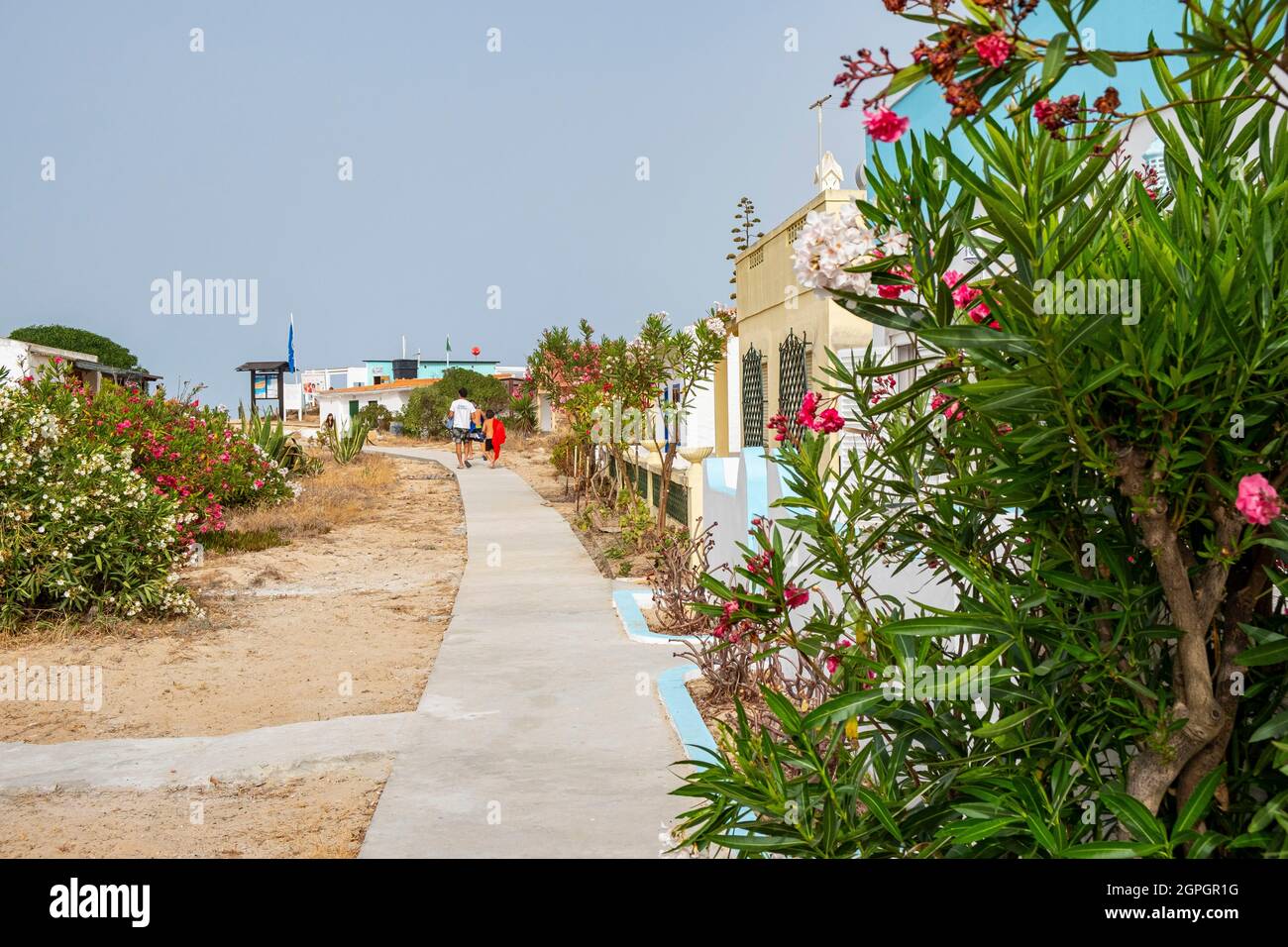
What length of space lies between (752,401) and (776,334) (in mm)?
2374

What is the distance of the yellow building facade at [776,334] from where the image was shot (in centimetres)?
1249

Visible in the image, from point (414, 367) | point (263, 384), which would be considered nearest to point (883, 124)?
point (263, 384)

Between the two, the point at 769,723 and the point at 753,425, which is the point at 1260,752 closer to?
the point at 769,723

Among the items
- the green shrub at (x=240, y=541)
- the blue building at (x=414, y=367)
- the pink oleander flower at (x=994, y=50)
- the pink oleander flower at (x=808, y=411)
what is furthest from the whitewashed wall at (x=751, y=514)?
the blue building at (x=414, y=367)

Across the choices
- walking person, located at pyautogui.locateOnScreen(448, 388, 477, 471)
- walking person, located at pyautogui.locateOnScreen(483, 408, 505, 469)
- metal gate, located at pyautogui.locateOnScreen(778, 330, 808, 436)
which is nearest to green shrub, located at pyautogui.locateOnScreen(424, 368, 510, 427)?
walking person, located at pyautogui.locateOnScreen(483, 408, 505, 469)

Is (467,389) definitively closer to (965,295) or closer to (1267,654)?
(965,295)

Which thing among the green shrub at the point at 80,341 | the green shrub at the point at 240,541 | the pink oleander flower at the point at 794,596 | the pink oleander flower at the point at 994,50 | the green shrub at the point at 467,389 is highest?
the green shrub at the point at 80,341

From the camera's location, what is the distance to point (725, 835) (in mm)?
2297

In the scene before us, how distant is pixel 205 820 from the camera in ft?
16.3

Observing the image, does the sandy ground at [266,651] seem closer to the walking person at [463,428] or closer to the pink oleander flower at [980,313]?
the pink oleander flower at [980,313]

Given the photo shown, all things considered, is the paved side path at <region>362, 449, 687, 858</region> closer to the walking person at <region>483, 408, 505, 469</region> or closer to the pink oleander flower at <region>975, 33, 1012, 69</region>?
the pink oleander flower at <region>975, 33, 1012, 69</region>

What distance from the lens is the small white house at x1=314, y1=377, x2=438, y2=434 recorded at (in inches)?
2581

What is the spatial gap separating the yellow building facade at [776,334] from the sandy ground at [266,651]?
4.62 m

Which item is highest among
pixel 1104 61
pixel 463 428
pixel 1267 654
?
pixel 463 428
